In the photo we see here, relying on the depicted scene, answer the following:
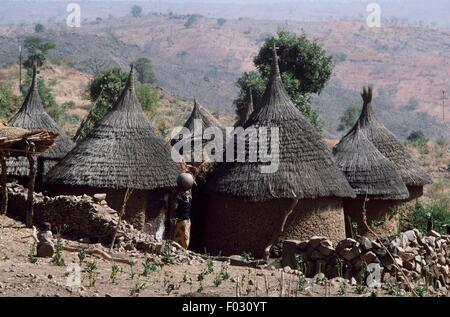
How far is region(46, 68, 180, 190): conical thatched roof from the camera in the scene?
15.0 meters

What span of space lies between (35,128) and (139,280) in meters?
8.20

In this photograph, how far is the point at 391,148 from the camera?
18.7m

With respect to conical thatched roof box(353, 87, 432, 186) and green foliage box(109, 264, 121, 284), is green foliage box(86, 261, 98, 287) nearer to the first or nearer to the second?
green foliage box(109, 264, 121, 284)

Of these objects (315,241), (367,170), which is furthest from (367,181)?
(315,241)

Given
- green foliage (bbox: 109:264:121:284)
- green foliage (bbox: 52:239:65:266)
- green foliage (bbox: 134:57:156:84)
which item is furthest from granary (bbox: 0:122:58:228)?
green foliage (bbox: 134:57:156:84)

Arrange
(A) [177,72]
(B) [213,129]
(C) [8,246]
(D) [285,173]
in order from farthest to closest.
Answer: (A) [177,72] → (B) [213,129] → (D) [285,173] → (C) [8,246]

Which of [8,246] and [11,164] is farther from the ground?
[11,164]

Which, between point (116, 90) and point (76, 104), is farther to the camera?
point (76, 104)

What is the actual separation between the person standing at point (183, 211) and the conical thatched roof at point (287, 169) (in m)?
0.69

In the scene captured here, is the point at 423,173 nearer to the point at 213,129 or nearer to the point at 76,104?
the point at 213,129
